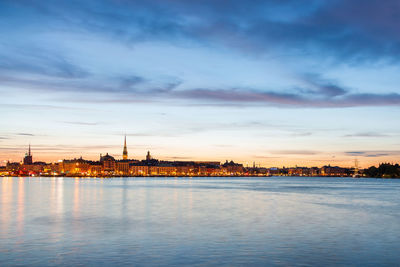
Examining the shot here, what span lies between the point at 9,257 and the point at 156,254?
738 centimetres

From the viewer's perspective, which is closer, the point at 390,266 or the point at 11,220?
the point at 390,266

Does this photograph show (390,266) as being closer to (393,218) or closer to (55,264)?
(55,264)

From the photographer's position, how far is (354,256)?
22.8 metres

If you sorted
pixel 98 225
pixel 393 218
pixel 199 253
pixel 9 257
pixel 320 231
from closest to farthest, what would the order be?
pixel 9 257 < pixel 199 253 < pixel 320 231 < pixel 98 225 < pixel 393 218

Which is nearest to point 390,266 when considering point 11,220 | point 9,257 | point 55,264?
point 55,264

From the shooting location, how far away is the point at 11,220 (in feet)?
122

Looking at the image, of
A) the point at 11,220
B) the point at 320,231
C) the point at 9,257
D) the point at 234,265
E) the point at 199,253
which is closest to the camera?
the point at 234,265

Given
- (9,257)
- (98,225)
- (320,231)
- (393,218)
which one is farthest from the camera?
(393,218)

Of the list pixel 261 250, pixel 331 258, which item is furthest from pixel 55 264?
pixel 331 258

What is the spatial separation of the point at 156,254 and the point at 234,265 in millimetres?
4764

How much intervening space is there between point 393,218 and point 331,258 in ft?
73.4

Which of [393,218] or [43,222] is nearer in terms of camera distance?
[43,222]

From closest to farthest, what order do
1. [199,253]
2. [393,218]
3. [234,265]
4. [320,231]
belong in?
[234,265], [199,253], [320,231], [393,218]

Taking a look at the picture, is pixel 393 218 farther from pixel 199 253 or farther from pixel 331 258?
pixel 199 253
